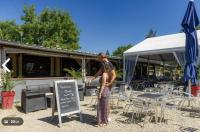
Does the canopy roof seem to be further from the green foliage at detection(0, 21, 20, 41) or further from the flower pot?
the green foliage at detection(0, 21, 20, 41)

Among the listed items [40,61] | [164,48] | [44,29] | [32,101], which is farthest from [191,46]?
[44,29]

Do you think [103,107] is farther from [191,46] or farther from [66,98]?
[191,46]

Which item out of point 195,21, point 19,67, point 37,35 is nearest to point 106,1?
point 37,35

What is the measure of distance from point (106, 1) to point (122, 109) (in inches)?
850

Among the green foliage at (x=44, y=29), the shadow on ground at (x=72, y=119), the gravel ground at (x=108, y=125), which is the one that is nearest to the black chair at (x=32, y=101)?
the gravel ground at (x=108, y=125)

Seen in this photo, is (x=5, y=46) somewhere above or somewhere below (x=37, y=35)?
below

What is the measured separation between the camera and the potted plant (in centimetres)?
791

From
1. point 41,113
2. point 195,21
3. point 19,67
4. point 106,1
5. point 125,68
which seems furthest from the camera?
point 106,1

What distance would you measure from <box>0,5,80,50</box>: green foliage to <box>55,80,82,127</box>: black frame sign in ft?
91.1

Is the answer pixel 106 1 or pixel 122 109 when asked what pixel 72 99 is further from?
pixel 106 1

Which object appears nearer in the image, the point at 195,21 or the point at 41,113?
the point at 41,113

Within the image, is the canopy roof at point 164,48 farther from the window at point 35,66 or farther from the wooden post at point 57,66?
the window at point 35,66

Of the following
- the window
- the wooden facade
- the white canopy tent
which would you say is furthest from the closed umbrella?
the window

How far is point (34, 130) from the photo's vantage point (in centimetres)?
555
